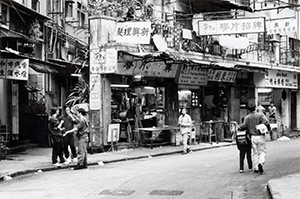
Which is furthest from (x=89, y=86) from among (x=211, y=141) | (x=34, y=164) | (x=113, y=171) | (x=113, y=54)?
(x=211, y=141)

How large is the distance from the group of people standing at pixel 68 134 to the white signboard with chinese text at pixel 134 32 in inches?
186

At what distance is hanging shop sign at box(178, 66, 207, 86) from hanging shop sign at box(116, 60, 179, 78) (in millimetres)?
591

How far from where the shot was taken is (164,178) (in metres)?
11.7

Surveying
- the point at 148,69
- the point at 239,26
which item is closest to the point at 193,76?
the point at 148,69

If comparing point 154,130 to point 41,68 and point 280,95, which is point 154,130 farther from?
point 280,95

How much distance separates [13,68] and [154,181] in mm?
7209

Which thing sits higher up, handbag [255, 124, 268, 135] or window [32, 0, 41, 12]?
window [32, 0, 41, 12]

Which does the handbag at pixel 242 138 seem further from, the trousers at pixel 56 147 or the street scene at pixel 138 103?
the trousers at pixel 56 147

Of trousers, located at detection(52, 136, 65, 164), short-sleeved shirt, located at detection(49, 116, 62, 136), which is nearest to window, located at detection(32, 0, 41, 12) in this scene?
short-sleeved shirt, located at detection(49, 116, 62, 136)

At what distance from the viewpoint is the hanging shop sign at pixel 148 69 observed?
64.7 feet

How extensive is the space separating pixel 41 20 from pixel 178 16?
7.54 m

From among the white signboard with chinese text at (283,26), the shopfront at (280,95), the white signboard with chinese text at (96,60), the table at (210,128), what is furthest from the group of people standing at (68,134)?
the shopfront at (280,95)

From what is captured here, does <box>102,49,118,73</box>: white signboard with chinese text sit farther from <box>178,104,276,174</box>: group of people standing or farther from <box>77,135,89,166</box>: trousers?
<box>178,104,276,174</box>: group of people standing

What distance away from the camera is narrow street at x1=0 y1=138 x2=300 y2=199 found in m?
9.61
